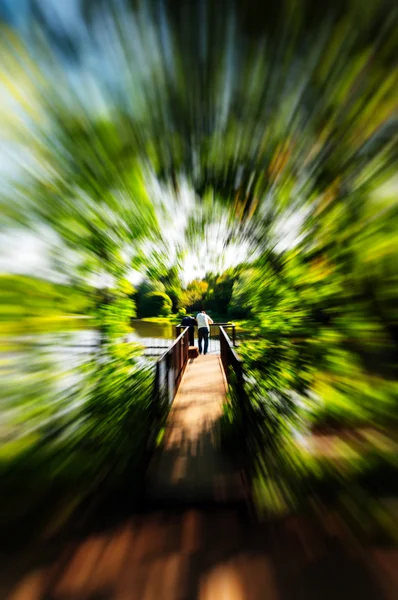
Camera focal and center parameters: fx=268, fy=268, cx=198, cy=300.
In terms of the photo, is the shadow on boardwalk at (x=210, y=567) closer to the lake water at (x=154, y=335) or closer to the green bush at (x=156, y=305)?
the lake water at (x=154, y=335)

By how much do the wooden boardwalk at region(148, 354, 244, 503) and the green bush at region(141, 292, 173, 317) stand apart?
1079 millimetres

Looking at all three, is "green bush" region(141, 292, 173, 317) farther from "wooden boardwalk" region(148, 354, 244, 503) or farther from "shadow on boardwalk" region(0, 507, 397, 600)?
"shadow on boardwalk" region(0, 507, 397, 600)

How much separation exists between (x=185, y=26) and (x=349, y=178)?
2.48 ft

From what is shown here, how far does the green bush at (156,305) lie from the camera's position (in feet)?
7.29

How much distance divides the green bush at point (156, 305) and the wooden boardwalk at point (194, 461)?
1079 millimetres

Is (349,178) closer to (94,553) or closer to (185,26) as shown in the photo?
(185,26)

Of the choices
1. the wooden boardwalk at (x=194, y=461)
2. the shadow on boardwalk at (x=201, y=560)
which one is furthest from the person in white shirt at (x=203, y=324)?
the shadow on boardwalk at (x=201, y=560)

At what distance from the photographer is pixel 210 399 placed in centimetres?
330

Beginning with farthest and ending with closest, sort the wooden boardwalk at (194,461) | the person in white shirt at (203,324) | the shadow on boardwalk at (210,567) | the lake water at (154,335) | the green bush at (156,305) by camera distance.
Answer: the person in white shirt at (203,324) → the green bush at (156,305) → the lake water at (154,335) → the wooden boardwalk at (194,461) → the shadow on boardwalk at (210,567)

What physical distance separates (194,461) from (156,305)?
4.58 feet

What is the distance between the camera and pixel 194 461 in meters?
1.97

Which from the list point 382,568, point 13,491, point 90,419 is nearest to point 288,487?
point 382,568

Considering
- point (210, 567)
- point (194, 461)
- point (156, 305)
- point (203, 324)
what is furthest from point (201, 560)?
point (203, 324)

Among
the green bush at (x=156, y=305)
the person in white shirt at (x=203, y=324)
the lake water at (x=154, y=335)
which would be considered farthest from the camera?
the person in white shirt at (x=203, y=324)
